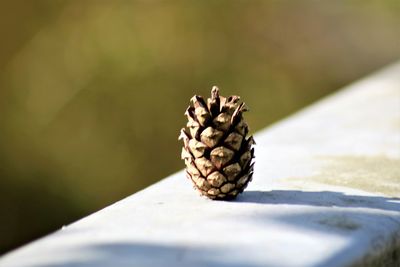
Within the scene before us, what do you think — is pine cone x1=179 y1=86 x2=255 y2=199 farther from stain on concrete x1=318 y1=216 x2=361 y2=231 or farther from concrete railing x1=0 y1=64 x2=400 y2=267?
stain on concrete x1=318 y1=216 x2=361 y2=231

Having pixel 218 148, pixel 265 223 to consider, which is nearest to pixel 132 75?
pixel 218 148

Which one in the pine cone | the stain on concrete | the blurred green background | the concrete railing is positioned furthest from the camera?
the blurred green background

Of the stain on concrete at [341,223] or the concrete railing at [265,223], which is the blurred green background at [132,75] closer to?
the concrete railing at [265,223]

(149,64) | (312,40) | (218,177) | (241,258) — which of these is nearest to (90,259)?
(241,258)

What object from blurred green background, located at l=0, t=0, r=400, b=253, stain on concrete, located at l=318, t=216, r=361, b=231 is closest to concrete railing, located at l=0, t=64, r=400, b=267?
stain on concrete, located at l=318, t=216, r=361, b=231

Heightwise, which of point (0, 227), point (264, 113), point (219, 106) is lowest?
point (0, 227)

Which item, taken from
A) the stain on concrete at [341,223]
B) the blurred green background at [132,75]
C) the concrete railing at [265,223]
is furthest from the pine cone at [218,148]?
the blurred green background at [132,75]

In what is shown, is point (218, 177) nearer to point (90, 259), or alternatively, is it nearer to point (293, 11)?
point (90, 259)
